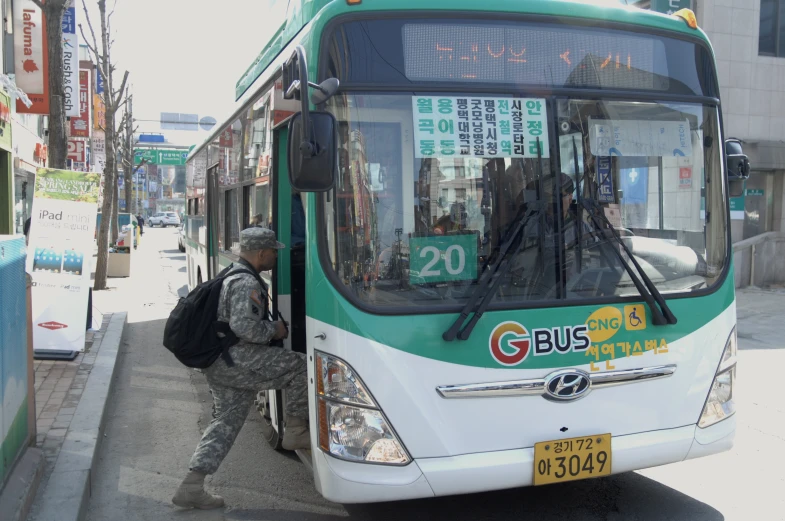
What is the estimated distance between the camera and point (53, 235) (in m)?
8.23

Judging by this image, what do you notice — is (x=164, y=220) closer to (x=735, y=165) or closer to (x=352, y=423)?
(x=735, y=165)

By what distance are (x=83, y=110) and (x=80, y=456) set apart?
1971cm

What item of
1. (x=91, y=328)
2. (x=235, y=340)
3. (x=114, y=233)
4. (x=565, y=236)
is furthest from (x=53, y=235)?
(x=114, y=233)

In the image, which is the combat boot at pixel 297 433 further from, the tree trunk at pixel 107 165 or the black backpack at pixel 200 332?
the tree trunk at pixel 107 165

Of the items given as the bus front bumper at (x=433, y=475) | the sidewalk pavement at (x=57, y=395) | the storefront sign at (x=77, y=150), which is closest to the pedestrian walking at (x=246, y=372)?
the bus front bumper at (x=433, y=475)

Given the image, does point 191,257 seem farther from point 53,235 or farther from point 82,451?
point 82,451

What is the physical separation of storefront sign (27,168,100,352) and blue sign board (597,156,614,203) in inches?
239

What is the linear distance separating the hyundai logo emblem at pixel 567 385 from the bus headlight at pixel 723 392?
777mm

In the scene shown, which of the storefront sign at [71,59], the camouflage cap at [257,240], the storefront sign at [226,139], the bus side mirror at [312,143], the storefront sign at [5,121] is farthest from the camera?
the storefront sign at [71,59]

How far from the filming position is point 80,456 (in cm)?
507

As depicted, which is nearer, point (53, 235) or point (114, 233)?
point (53, 235)

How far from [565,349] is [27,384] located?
11.6 ft

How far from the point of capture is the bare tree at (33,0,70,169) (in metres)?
8.89

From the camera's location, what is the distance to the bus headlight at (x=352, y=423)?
3488mm
